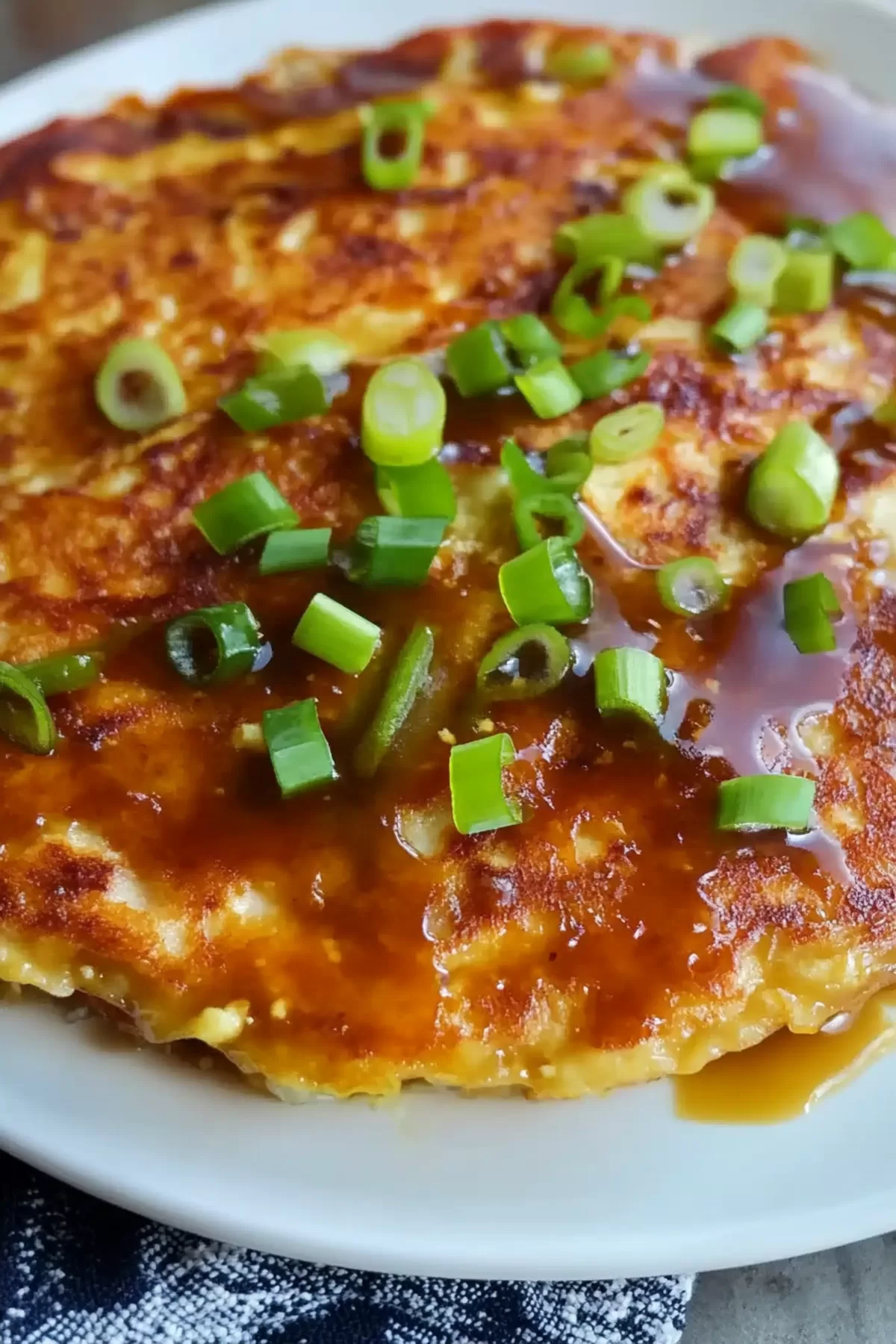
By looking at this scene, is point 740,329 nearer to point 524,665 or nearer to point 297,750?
point 524,665

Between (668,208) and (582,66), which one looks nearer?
(668,208)

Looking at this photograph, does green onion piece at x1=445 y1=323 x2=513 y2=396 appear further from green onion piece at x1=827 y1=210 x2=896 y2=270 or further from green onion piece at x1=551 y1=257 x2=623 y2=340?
green onion piece at x1=827 y1=210 x2=896 y2=270

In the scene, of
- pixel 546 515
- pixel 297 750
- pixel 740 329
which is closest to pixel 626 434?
pixel 546 515

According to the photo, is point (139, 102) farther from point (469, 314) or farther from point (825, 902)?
point (825, 902)

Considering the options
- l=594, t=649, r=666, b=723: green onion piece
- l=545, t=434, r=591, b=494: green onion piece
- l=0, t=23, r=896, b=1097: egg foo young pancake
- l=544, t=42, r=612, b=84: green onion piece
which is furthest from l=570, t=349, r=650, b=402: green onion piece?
l=544, t=42, r=612, b=84: green onion piece

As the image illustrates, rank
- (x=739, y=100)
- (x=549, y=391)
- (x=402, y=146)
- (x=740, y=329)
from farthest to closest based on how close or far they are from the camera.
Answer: (x=739, y=100) < (x=402, y=146) < (x=740, y=329) < (x=549, y=391)

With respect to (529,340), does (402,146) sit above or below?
above

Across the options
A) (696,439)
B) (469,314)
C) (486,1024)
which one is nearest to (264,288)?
(469,314)
